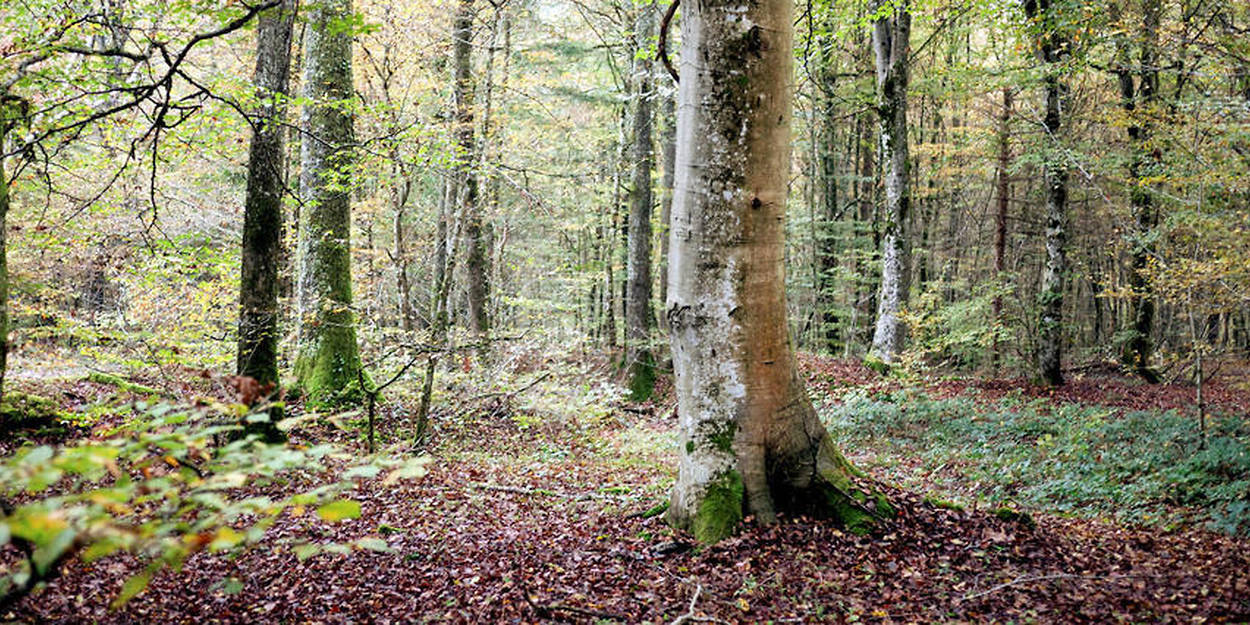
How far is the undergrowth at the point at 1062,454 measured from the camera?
6.42 metres

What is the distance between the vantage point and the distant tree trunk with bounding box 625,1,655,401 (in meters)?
14.9

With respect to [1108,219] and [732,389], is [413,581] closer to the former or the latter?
[732,389]

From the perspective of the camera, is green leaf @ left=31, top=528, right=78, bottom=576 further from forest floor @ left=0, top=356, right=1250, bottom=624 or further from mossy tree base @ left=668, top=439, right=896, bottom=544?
mossy tree base @ left=668, top=439, right=896, bottom=544

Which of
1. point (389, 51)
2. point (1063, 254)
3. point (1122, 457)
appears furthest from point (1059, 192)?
point (389, 51)

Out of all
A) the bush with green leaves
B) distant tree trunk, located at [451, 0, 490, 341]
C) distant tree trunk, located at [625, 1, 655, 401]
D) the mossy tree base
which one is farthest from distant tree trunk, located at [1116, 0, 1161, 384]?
the bush with green leaves

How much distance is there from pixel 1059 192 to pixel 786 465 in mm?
11378

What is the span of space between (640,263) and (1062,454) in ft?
29.7

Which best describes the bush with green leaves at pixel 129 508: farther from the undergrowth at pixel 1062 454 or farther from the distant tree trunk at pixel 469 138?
the distant tree trunk at pixel 469 138

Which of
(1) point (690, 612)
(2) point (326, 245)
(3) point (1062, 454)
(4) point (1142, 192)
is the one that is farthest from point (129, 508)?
(4) point (1142, 192)

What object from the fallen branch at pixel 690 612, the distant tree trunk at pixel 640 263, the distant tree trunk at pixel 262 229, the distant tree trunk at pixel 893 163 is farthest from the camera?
the distant tree trunk at pixel 640 263

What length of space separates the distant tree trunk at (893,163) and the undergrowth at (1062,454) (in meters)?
2.99

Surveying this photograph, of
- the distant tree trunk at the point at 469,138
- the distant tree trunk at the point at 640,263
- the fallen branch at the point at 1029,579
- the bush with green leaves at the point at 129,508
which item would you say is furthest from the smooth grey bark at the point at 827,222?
the bush with green leaves at the point at 129,508

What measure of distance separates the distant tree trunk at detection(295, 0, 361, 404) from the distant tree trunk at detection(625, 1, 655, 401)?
6.63 meters

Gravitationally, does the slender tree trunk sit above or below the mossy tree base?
above
